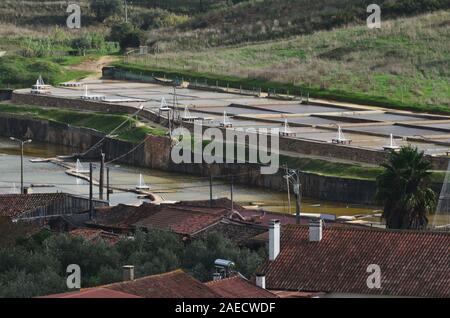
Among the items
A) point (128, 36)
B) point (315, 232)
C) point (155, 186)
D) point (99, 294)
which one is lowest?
point (155, 186)

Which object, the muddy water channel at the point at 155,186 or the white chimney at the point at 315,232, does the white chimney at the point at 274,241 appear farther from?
the muddy water channel at the point at 155,186

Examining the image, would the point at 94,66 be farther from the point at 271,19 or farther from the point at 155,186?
the point at 155,186

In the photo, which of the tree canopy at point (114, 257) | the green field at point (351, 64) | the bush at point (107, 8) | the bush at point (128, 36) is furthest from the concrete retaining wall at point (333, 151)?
the bush at point (107, 8)

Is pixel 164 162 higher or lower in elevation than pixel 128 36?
lower

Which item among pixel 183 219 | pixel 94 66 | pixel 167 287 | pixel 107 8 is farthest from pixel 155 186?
pixel 107 8

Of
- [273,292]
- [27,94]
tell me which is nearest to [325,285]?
[273,292]

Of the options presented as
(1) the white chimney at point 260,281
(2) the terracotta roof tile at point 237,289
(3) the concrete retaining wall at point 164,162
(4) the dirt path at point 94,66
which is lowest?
(3) the concrete retaining wall at point 164,162
